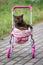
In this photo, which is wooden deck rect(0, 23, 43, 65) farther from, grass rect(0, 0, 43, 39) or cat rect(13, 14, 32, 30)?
grass rect(0, 0, 43, 39)

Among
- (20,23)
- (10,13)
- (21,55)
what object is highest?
(20,23)

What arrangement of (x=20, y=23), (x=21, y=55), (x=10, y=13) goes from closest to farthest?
1. (x=20, y=23)
2. (x=21, y=55)
3. (x=10, y=13)

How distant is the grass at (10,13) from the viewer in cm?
911

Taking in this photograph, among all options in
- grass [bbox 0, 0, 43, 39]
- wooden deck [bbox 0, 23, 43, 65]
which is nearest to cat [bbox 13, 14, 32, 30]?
wooden deck [bbox 0, 23, 43, 65]

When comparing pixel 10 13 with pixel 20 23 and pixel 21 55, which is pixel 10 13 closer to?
pixel 21 55

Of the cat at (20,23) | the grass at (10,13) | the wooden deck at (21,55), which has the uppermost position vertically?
→ the cat at (20,23)

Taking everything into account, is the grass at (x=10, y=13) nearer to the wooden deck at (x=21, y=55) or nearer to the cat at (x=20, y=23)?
the wooden deck at (x=21, y=55)

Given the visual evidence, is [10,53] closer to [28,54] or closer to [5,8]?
[28,54]

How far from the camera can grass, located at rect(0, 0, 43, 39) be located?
29.9 feet

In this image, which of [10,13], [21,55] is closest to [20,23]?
[21,55]

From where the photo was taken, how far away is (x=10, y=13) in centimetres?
1110

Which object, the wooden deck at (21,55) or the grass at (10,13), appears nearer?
the wooden deck at (21,55)

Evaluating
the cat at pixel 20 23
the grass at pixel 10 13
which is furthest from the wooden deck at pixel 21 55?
the grass at pixel 10 13

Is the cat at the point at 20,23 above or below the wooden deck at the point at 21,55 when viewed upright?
above
